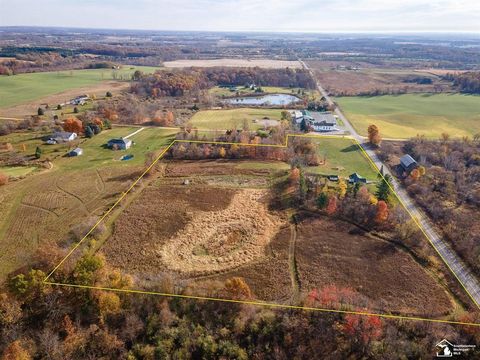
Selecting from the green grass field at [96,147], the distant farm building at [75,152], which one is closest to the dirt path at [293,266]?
the green grass field at [96,147]

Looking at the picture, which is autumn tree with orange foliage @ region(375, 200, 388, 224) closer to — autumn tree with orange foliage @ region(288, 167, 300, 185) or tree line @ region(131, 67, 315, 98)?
autumn tree with orange foliage @ region(288, 167, 300, 185)

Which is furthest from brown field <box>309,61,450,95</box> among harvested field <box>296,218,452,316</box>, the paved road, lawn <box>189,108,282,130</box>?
harvested field <box>296,218,452,316</box>

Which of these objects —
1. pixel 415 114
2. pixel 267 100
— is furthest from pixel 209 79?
pixel 415 114

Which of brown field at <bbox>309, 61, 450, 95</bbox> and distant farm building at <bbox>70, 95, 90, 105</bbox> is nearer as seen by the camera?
distant farm building at <bbox>70, 95, 90, 105</bbox>

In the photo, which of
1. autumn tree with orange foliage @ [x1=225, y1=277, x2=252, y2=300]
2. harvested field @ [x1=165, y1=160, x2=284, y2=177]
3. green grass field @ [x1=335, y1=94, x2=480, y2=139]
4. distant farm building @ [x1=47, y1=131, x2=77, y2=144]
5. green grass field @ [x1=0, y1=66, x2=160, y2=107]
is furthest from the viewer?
green grass field @ [x1=0, y1=66, x2=160, y2=107]

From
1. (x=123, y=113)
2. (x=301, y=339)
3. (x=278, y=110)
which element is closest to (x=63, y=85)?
(x=123, y=113)

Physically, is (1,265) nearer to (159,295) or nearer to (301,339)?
(159,295)

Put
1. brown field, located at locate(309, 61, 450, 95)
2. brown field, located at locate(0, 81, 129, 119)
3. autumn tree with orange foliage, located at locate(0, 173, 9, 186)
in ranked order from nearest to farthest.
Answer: autumn tree with orange foliage, located at locate(0, 173, 9, 186) → brown field, located at locate(0, 81, 129, 119) → brown field, located at locate(309, 61, 450, 95)
